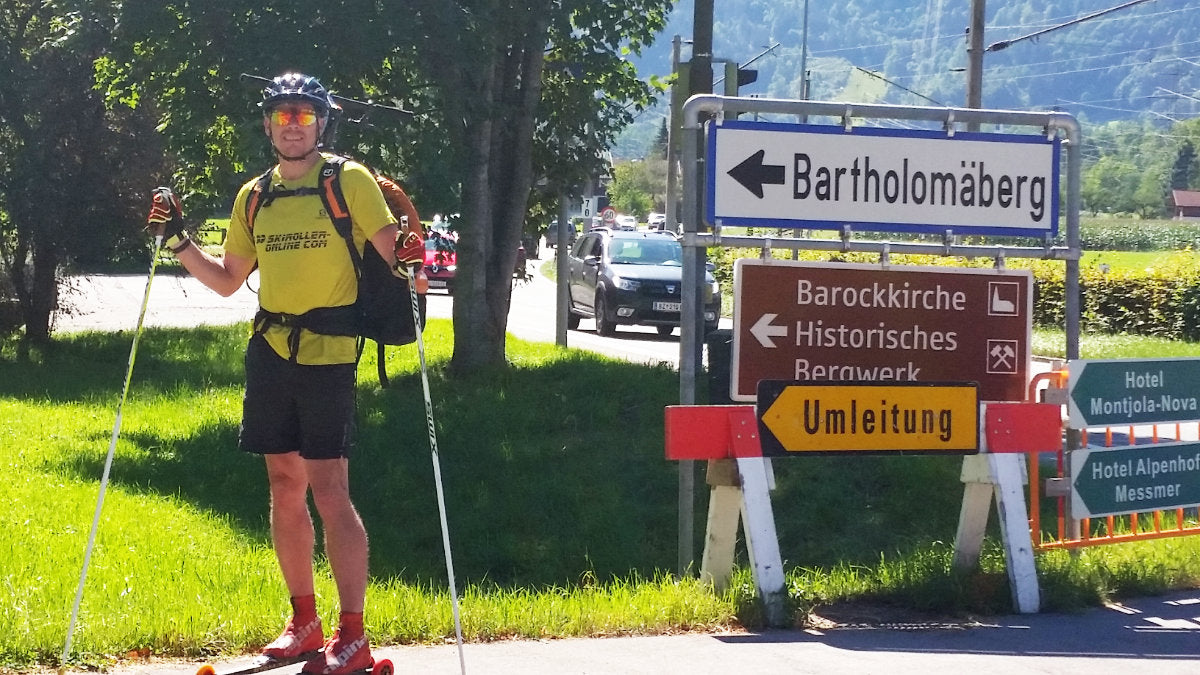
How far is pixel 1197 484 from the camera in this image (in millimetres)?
7535

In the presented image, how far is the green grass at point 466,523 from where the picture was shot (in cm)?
590

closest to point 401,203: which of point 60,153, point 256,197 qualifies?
point 256,197

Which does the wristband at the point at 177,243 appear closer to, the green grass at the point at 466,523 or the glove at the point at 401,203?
the glove at the point at 401,203

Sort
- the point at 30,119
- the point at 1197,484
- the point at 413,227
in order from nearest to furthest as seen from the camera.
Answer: the point at 413,227 → the point at 1197,484 → the point at 30,119

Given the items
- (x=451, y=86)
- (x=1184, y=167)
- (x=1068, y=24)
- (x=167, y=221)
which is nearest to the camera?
(x=167, y=221)

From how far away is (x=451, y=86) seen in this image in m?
13.0

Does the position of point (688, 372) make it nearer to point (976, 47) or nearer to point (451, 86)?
point (451, 86)

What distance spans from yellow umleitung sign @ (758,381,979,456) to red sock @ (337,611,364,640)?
7.69ft

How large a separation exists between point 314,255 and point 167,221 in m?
0.54

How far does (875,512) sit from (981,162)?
3735mm

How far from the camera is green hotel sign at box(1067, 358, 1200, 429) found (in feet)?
23.3

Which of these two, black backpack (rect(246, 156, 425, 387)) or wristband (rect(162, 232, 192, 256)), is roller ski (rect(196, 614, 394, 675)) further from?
wristband (rect(162, 232, 192, 256))

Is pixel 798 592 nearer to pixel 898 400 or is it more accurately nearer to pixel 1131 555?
pixel 898 400

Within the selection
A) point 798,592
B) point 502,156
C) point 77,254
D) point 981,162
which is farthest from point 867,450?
point 77,254
